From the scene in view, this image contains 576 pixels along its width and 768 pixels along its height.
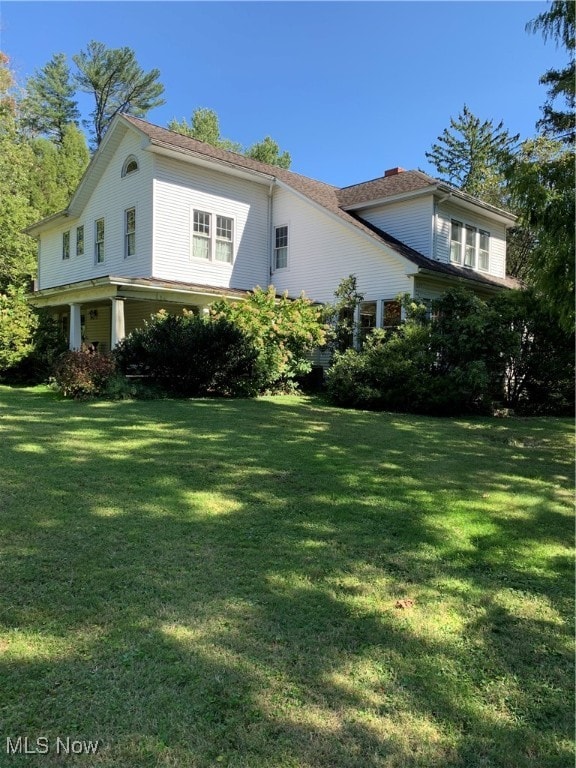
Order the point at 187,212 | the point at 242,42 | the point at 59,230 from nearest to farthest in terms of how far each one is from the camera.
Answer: the point at 242,42, the point at 187,212, the point at 59,230

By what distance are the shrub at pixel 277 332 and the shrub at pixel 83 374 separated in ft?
10.7

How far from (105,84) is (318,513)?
4534 centimetres

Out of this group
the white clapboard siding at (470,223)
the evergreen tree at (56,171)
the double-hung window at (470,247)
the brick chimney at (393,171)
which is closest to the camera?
the white clapboard siding at (470,223)

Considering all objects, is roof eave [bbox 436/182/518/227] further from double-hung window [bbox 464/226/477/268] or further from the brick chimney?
the brick chimney

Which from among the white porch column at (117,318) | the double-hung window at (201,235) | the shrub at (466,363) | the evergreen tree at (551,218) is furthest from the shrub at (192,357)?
the evergreen tree at (551,218)

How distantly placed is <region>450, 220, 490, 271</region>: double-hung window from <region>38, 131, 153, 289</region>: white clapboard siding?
10.4 meters

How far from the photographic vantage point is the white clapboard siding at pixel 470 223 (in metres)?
17.6

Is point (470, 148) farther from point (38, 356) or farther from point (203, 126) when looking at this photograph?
point (38, 356)

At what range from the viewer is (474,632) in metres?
2.83

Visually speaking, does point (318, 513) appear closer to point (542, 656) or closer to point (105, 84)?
point (542, 656)

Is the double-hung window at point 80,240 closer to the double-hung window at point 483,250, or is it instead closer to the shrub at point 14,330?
the shrub at point 14,330

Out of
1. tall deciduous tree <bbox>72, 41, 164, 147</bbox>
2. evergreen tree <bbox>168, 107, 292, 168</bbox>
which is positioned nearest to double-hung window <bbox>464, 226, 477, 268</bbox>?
evergreen tree <bbox>168, 107, 292, 168</bbox>

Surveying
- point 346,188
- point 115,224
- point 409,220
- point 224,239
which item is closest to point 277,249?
point 224,239

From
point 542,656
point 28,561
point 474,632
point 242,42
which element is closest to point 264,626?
point 474,632
